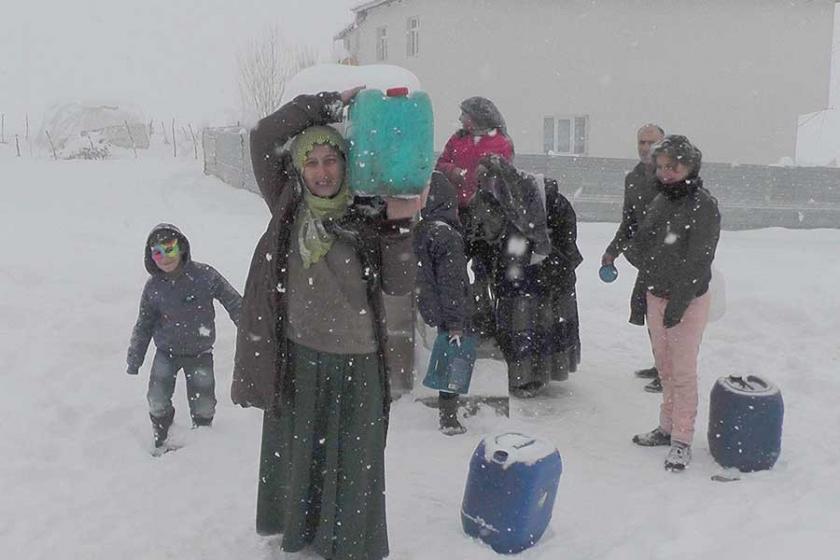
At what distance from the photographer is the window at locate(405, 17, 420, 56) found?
21725 millimetres

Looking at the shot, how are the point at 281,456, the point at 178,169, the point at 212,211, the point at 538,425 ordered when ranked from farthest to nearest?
the point at 178,169, the point at 212,211, the point at 538,425, the point at 281,456

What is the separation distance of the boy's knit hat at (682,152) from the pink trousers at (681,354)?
2.69 ft

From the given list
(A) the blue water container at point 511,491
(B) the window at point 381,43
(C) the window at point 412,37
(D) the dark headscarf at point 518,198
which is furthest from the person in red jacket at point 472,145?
(B) the window at point 381,43

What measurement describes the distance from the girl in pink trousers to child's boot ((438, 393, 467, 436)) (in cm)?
139

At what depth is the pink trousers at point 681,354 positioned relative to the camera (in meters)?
4.85

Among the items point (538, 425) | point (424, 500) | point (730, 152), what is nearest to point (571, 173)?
point (730, 152)

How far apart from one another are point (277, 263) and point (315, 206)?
0.97ft

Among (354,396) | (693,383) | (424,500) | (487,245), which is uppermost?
(487,245)

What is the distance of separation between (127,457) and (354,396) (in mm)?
2251

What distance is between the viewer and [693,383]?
4930 mm

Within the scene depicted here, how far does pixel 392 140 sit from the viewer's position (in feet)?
9.71

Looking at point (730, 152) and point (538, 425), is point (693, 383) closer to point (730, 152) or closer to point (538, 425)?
point (538, 425)

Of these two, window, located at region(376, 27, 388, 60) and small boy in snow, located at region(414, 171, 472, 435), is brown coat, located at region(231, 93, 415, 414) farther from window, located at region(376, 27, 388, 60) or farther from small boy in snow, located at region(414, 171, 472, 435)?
window, located at region(376, 27, 388, 60)

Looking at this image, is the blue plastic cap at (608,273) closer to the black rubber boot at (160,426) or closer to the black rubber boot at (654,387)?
the black rubber boot at (654,387)
